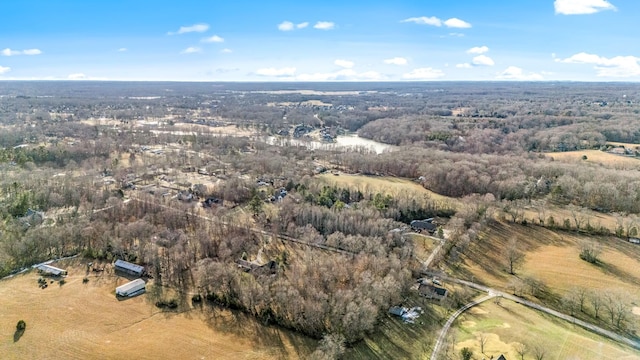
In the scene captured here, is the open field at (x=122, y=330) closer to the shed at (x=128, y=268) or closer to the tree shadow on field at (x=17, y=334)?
the tree shadow on field at (x=17, y=334)

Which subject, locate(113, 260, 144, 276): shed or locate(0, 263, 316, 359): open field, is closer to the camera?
locate(0, 263, 316, 359): open field

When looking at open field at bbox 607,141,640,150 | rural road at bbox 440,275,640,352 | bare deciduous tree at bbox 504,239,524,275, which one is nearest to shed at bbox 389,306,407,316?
rural road at bbox 440,275,640,352

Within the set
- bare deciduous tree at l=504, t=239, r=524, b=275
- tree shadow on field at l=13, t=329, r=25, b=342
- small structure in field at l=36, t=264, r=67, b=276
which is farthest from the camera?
bare deciduous tree at l=504, t=239, r=524, b=275

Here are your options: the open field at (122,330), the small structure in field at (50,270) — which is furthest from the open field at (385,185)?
the small structure in field at (50,270)

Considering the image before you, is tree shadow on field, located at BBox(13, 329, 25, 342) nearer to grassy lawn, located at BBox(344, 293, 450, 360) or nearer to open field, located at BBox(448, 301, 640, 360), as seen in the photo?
grassy lawn, located at BBox(344, 293, 450, 360)

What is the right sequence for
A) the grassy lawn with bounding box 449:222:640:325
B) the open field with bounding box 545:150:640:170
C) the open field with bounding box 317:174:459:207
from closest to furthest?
the grassy lawn with bounding box 449:222:640:325 < the open field with bounding box 317:174:459:207 < the open field with bounding box 545:150:640:170
